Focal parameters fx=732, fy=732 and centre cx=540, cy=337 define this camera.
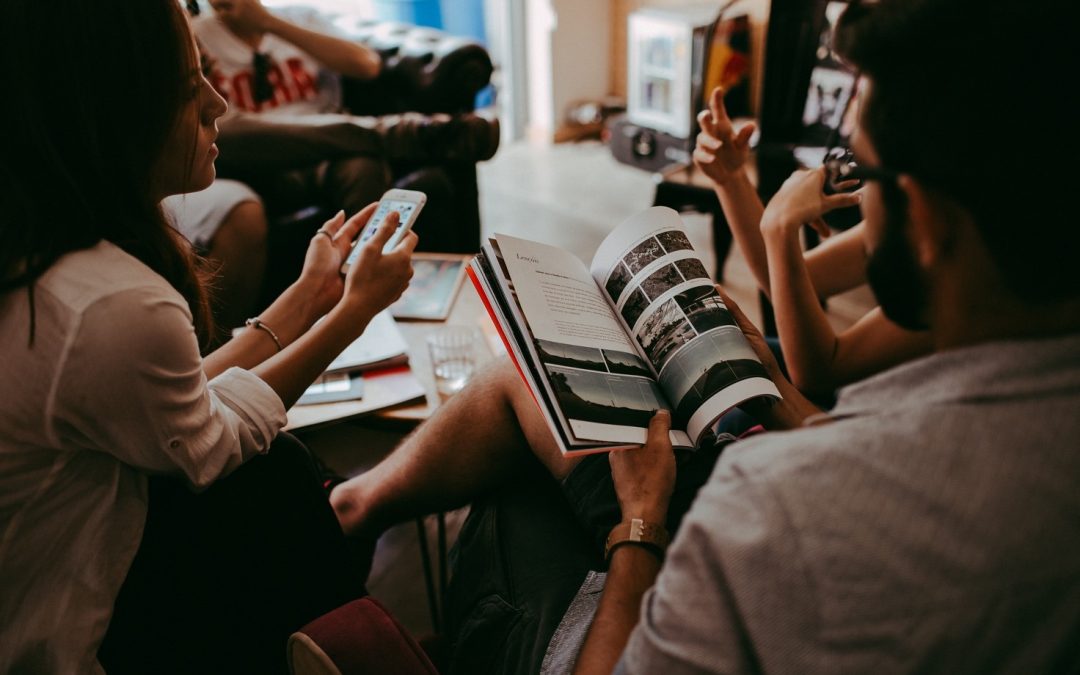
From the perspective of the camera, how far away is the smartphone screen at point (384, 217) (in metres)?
1.01

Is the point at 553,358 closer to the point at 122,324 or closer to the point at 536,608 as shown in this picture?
the point at 536,608

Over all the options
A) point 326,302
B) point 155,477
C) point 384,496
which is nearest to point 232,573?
point 155,477

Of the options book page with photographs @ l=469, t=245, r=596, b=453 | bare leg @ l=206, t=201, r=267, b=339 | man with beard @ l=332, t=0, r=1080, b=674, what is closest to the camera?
man with beard @ l=332, t=0, r=1080, b=674

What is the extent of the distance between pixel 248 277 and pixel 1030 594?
173 cm

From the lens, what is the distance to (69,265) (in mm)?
621

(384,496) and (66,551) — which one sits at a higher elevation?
(66,551)

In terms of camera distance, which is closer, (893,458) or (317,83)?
(893,458)

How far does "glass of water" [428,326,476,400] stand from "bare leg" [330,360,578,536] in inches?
4.8

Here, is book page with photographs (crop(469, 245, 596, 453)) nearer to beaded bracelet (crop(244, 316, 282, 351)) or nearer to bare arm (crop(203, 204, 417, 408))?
bare arm (crop(203, 204, 417, 408))

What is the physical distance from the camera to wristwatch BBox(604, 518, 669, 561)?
0.71 meters

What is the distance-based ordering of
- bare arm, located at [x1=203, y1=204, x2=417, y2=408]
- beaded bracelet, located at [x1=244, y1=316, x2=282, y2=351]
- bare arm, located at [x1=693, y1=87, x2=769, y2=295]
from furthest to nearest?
bare arm, located at [x1=693, y1=87, x2=769, y2=295]
beaded bracelet, located at [x1=244, y1=316, x2=282, y2=351]
bare arm, located at [x1=203, y1=204, x2=417, y2=408]

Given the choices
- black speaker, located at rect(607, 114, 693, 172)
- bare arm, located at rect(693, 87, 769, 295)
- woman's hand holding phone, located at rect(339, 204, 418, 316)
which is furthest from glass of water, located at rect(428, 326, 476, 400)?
black speaker, located at rect(607, 114, 693, 172)

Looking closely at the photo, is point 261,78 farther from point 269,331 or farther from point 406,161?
point 269,331

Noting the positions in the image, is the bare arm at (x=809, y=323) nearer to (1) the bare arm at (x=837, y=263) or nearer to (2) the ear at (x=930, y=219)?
(1) the bare arm at (x=837, y=263)
